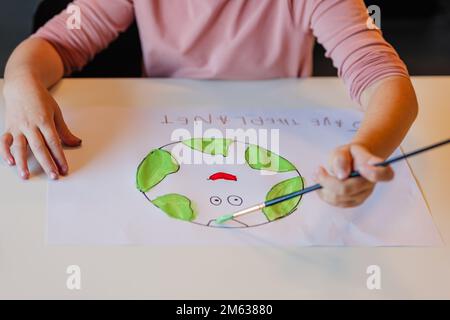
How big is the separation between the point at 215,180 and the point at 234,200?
4 cm

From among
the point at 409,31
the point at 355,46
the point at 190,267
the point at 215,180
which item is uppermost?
the point at 409,31

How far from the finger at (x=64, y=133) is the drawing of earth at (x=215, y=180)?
0.28ft

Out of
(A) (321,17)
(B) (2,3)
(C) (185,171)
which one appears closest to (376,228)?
(C) (185,171)

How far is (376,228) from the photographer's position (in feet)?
2.07

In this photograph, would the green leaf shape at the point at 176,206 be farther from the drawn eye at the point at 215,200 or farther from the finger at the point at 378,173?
the finger at the point at 378,173

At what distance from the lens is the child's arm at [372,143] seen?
58 centimetres

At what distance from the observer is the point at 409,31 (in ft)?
5.74

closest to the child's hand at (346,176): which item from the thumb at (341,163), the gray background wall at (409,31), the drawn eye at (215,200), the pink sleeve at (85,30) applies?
the thumb at (341,163)

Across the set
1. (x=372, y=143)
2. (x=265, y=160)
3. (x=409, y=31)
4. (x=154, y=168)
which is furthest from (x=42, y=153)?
(x=409, y=31)

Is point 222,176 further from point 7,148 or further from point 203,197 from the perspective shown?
point 7,148

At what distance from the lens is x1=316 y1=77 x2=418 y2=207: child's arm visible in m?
0.58

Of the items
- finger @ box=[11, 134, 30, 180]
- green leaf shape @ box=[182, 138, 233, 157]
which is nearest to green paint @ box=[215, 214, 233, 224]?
green leaf shape @ box=[182, 138, 233, 157]

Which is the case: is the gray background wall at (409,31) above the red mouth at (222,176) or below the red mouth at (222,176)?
above
